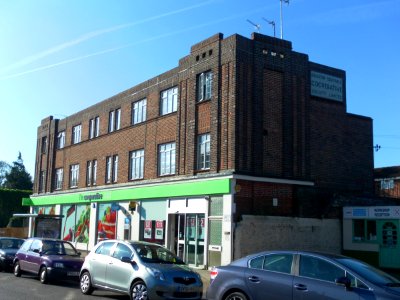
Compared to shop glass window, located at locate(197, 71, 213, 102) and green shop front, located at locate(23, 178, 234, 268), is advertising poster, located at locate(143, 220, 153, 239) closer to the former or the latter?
green shop front, located at locate(23, 178, 234, 268)

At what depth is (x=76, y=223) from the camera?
109 ft

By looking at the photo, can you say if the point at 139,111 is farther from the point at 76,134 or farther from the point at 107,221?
the point at 76,134

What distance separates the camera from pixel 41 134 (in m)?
41.8

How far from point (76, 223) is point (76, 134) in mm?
6937

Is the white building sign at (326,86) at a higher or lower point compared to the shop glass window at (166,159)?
higher

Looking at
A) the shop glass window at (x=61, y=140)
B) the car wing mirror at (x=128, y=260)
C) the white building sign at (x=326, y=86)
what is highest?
the white building sign at (x=326, y=86)

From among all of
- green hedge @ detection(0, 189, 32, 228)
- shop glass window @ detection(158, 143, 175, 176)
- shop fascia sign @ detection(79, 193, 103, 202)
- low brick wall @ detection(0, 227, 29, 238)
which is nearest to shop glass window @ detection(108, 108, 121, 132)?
shop fascia sign @ detection(79, 193, 103, 202)

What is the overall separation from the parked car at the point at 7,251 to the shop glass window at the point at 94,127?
1381cm

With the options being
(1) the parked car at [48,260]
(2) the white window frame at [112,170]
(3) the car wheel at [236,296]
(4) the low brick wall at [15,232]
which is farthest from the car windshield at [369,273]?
(4) the low brick wall at [15,232]

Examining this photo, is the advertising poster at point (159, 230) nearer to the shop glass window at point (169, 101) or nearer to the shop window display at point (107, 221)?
the shop window display at point (107, 221)

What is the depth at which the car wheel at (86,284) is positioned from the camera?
42.9ft

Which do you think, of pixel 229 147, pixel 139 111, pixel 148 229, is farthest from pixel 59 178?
pixel 229 147

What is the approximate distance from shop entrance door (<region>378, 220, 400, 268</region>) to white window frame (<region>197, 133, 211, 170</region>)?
775 cm

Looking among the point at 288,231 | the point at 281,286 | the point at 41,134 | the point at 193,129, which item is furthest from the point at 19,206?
the point at 281,286
